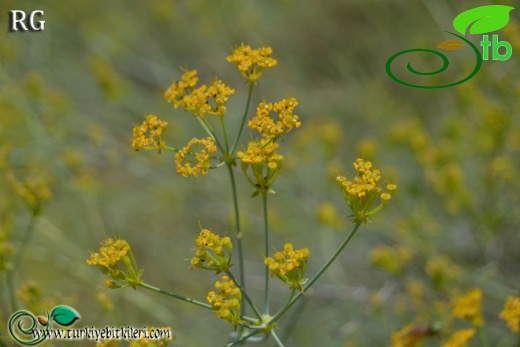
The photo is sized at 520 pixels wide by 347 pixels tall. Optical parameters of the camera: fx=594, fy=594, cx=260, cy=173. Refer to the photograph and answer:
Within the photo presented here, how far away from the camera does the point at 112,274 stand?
2.48 m

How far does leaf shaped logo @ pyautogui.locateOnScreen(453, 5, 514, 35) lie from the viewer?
4387mm

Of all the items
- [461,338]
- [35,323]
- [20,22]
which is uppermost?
[20,22]

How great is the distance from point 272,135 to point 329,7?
6880 millimetres

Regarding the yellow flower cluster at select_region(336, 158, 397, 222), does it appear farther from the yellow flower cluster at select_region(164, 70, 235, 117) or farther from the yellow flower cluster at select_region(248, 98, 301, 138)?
the yellow flower cluster at select_region(164, 70, 235, 117)

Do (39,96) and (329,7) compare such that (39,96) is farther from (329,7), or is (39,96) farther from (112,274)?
(329,7)

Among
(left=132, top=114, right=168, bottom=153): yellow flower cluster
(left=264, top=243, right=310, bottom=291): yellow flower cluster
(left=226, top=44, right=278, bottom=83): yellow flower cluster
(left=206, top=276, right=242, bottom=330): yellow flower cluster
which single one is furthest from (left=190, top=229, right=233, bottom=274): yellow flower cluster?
(left=226, top=44, right=278, bottom=83): yellow flower cluster

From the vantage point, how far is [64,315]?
3.09 m

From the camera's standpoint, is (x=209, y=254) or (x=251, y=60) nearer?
(x=209, y=254)

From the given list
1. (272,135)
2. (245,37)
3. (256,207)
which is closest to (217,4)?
(245,37)

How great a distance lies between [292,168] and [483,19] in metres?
2.00

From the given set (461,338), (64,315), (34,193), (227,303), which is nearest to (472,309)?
(461,338)

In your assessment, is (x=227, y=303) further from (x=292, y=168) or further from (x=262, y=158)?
(x=292, y=168)

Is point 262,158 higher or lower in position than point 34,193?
lower

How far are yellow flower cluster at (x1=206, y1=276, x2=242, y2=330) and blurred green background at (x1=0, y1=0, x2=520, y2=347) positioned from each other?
92cm
